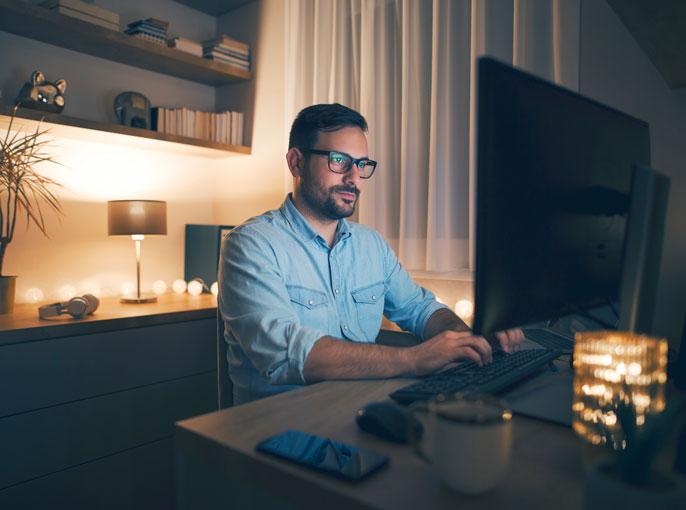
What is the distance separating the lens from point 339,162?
166 cm

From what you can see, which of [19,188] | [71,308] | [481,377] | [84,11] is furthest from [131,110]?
[481,377]

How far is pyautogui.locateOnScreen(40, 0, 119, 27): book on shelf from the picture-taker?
2.27 metres

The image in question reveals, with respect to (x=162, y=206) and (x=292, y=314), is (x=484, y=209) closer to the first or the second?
(x=292, y=314)

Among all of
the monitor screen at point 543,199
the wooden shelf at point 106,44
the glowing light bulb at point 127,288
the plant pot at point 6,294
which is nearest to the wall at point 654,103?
the monitor screen at point 543,199

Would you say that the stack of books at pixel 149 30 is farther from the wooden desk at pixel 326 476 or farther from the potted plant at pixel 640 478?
the potted plant at pixel 640 478

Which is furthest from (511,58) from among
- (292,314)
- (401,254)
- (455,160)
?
(292,314)

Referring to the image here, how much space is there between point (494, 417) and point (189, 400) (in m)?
1.94

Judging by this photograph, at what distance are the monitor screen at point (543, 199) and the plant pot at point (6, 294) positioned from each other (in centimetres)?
205

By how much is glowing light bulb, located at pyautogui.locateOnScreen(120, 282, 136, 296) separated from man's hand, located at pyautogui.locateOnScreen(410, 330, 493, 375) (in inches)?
78.3

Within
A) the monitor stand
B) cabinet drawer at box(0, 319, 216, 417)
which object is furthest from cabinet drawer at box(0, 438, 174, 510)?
the monitor stand

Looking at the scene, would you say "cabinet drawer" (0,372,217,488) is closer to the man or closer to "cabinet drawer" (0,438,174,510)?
"cabinet drawer" (0,438,174,510)

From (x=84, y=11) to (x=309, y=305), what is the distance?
6.07ft

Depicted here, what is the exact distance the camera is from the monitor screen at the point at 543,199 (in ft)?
2.24

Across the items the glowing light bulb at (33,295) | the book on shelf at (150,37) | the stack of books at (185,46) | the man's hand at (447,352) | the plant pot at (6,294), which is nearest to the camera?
the man's hand at (447,352)
